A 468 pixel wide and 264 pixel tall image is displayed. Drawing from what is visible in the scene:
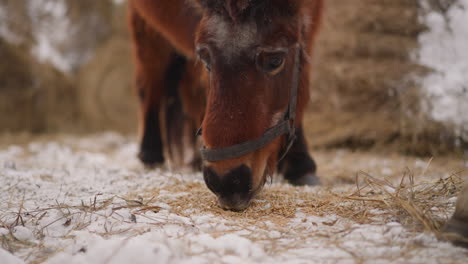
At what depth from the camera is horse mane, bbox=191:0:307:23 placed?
1703 millimetres

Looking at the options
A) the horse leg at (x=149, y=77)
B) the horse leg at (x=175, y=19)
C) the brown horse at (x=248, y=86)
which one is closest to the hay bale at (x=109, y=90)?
the horse leg at (x=149, y=77)

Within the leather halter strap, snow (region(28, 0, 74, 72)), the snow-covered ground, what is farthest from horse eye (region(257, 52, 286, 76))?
snow (region(28, 0, 74, 72))

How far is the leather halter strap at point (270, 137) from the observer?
155cm

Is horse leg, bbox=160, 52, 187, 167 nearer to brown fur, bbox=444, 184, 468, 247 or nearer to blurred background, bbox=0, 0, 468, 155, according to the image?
blurred background, bbox=0, 0, 468, 155

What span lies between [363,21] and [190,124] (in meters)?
2.26

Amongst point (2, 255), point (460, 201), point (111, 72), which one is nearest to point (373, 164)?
point (460, 201)

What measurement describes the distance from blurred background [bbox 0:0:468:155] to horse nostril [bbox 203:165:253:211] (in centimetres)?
277

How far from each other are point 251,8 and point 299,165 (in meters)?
1.41

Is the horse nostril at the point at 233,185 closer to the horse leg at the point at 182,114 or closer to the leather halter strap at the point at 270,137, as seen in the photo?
the leather halter strap at the point at 270,137

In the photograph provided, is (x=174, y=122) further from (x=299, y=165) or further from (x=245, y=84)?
(x=245, y=84)

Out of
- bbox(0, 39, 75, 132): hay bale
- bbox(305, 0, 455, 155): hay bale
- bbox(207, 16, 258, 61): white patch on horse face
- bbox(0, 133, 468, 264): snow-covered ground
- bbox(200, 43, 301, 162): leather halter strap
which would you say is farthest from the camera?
bbox(0, 39, 75, 132): hay bale

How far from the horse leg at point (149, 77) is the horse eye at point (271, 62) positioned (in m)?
1.68

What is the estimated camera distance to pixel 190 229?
1.37 m

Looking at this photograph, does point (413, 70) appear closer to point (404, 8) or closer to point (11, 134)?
point (404, 8)
